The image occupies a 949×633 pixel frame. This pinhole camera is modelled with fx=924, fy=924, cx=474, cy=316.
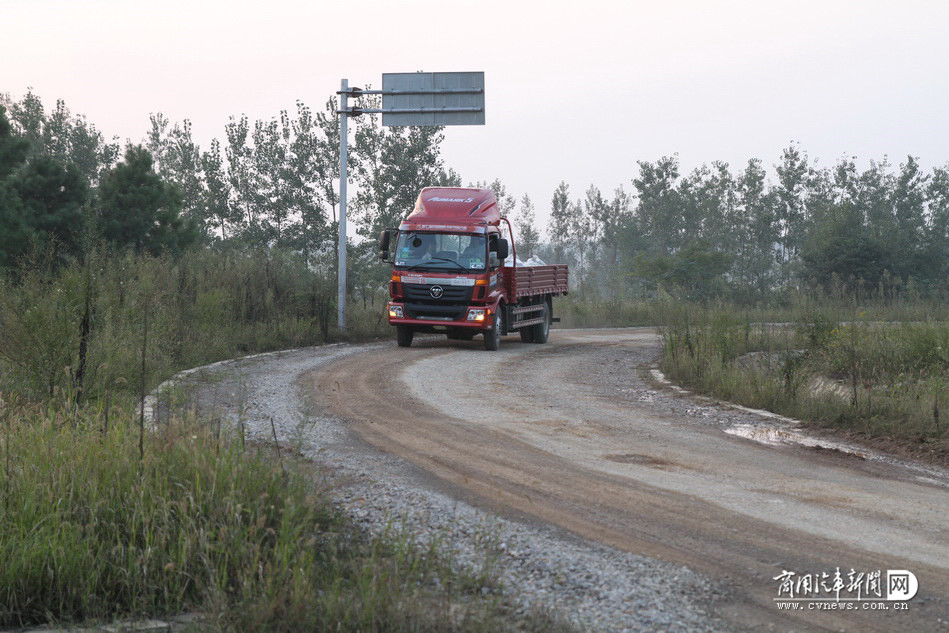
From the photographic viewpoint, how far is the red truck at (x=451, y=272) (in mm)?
20219

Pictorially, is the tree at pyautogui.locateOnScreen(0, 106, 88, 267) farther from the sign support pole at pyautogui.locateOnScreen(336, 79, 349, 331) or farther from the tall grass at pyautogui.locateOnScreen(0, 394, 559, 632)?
the tall grass at pyautogui.locateOnScreen(0, 394, 559, 632)

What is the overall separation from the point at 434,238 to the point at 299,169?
1184 inches

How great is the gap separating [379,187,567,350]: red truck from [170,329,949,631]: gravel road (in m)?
6.45

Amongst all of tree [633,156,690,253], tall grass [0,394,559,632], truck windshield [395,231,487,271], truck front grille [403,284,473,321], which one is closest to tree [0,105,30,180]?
truck windshield [395,231,487,271]

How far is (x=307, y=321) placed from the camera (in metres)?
22.0

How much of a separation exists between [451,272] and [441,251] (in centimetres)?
59

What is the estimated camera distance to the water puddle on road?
374 inches

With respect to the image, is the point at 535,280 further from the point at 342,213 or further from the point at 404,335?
the point at 342,213

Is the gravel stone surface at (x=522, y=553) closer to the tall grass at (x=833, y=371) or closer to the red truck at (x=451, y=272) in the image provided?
the tall grass at (x=833, y=371)

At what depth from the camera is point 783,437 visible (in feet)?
33.4

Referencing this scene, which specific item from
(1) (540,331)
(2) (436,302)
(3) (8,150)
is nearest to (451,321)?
(2) (436,302)

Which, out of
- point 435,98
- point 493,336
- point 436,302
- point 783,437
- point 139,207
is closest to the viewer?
point 783,437

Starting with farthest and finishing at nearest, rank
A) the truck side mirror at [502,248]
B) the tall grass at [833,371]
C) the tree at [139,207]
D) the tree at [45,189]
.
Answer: the tree at [139,207] → the tree at [45,189] → the truck side mirror at [502,248] → the tall grass at [833,371]

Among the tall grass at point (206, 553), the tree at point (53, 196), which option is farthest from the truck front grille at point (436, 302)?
the tree at point (53, 196)
